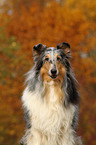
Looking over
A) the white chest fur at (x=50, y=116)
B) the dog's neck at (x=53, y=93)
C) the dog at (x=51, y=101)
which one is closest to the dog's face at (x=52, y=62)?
the dog at (x=51, y=101)

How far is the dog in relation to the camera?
Answer: 4754mm

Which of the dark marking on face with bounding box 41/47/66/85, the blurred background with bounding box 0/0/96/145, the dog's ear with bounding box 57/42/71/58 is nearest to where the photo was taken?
the dark marking on face with bounding box 41/47/66/85

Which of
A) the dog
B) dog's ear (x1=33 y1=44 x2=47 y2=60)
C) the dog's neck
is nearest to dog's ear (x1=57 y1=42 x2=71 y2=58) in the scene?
the dog

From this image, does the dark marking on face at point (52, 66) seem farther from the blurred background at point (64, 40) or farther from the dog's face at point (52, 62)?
the blurred background at point (64, 40)

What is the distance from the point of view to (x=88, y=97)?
23422 mm

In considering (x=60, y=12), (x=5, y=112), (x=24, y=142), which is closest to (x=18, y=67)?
(x=5, y=112)

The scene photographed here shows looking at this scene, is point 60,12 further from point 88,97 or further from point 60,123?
point 60,123

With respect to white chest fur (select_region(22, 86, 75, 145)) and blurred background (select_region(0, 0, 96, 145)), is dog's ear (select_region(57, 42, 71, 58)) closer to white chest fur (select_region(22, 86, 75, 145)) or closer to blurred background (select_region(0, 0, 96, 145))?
white chest fur (select_region(22, 86, 75, 145))

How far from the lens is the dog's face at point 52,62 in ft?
15.0

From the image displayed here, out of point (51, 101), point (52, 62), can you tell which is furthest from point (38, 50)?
point (51, 101)

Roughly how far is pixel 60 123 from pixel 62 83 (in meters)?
0.76

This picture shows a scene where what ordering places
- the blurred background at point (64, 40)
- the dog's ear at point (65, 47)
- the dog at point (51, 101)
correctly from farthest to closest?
the blurred background at point (64, 40), the dog's ear at point (65, 47), the dog at point (51, 101)

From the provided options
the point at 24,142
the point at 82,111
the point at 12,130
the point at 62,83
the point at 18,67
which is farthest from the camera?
the point at 82,111

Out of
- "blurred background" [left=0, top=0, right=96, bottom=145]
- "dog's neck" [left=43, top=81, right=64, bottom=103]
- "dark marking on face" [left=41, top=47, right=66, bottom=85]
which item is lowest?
"dog's neck" [left=43, top=81, right=64, bottom=103]
